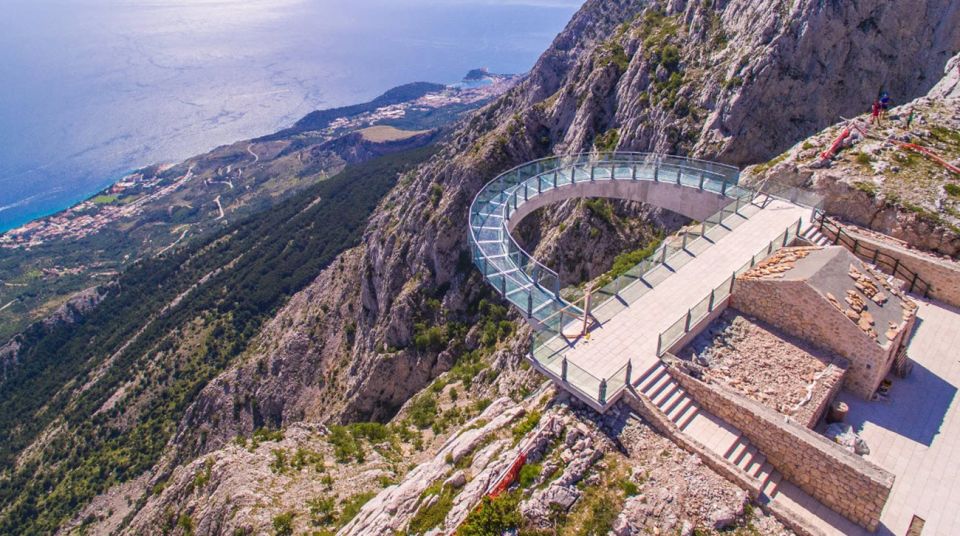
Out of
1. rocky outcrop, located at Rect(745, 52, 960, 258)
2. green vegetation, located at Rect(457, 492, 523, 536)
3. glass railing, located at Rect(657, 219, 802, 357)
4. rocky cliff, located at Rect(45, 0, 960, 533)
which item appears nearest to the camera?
green vegetation, located at Rect(457, 492, 523, 536)

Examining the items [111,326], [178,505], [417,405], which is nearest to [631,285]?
[417,405]

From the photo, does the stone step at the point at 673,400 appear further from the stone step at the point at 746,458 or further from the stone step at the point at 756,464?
the stone step at the point at 756,464

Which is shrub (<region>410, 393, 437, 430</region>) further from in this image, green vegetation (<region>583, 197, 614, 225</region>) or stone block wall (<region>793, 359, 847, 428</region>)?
green vegetation (<region>583, 197, 614, 225</region>)

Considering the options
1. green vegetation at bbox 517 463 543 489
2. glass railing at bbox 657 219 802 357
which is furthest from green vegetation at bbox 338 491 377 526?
glass railing at bbox 657 219 802 357

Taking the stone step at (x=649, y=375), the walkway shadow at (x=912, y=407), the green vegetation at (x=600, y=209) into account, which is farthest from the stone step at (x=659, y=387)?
the green vegetation at (x=600, y=209)

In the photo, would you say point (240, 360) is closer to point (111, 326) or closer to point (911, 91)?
point (111, 326)

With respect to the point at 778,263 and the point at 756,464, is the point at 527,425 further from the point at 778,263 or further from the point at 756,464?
the point at 778,263
